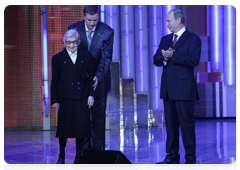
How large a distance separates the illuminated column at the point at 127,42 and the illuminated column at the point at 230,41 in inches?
82.9

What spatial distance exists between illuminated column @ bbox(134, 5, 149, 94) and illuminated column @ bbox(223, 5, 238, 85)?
6.06 ft

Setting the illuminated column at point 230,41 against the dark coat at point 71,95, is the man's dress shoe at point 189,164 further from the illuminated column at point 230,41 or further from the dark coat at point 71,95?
the illuminated column at point 230,41

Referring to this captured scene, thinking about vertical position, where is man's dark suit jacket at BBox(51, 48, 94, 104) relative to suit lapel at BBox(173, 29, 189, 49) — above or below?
below

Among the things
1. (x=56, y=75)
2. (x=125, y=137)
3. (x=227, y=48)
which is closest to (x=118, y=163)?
(x=56, y=75)

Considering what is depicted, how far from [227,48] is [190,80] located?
13.7 feet

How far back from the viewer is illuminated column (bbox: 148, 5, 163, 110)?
5.91 m

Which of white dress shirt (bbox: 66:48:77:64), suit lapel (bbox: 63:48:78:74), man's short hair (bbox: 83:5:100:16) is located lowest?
suit lapel (bbox: 63:48:78:74)

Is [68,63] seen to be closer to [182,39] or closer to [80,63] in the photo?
[80,63]

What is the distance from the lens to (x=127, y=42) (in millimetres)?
5797

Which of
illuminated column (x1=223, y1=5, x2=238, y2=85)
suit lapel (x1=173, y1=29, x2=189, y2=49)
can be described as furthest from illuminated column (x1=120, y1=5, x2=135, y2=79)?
suit lapel (x1=173, y1=29, x2=189, y2=49)

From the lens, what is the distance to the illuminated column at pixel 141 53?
584 centimetres

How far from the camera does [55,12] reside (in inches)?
220

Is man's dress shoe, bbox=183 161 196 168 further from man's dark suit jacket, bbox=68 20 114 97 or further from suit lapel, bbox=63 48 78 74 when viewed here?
suit lapel, bbox=63 48 78 74

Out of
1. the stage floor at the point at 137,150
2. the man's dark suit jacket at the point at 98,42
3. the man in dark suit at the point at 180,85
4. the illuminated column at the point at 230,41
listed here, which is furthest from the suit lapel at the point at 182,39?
the illuminated column at the point at 230,41
